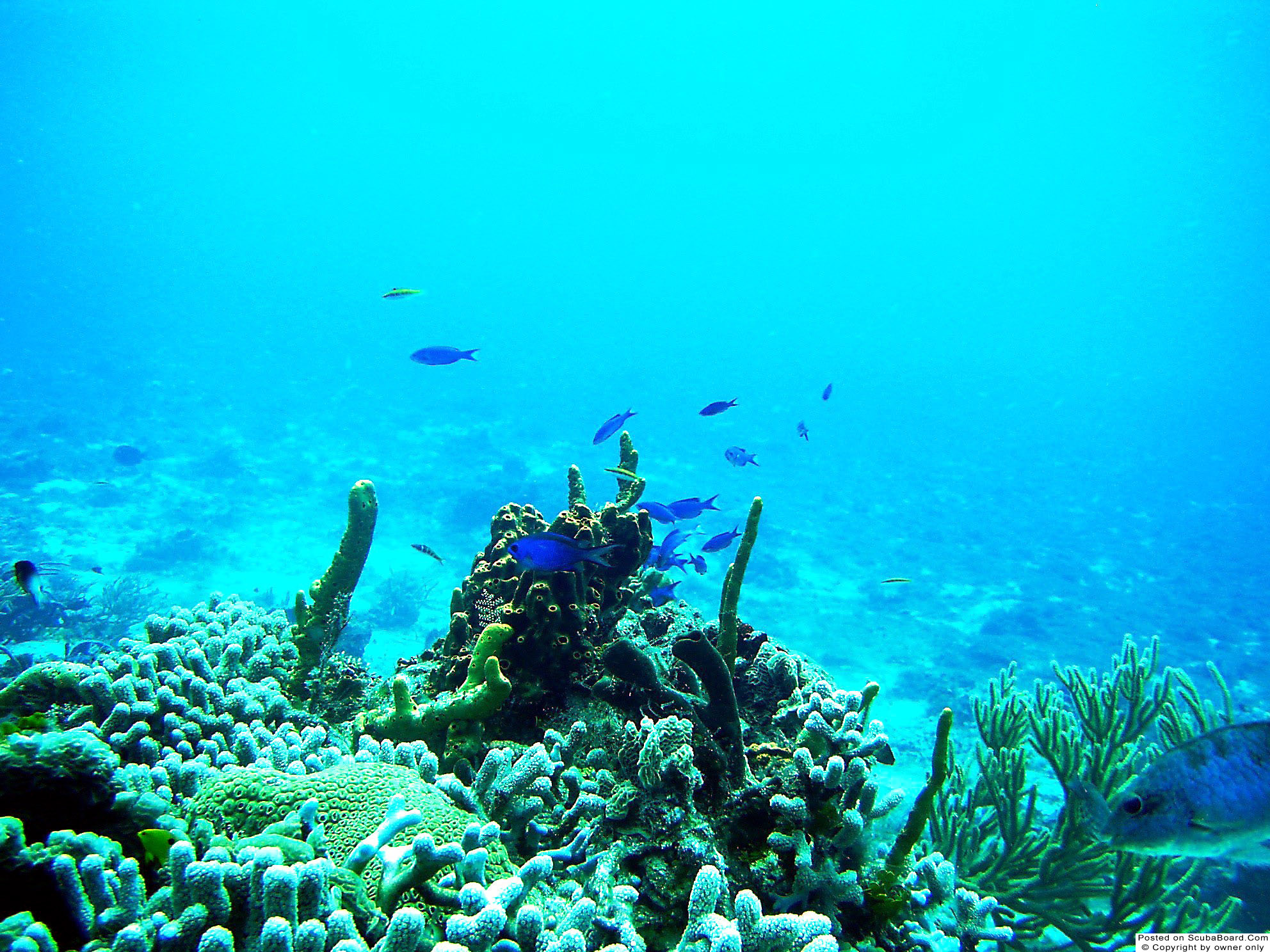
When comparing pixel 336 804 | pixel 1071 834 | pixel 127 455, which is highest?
pixel 127 455

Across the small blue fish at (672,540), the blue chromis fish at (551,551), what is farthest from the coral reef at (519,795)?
the small blue fish at (672,540)

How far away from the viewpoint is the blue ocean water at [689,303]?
21.4 m

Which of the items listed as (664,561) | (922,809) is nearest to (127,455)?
(664,561)

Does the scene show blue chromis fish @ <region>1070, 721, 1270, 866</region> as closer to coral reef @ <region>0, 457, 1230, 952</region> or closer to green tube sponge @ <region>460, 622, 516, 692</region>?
coral reef @ <region>0, 457, 1230, 952</region>

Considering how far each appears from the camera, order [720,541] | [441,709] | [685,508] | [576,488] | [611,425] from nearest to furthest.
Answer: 1. [441,709]
2. [576,488]
3. [685,508]
4. [611,425]
5. [720,541]

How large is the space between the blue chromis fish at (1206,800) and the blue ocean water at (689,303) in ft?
32.5

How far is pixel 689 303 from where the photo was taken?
5832 inches

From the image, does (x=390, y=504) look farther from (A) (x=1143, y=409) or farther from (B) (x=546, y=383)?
(A) (x=1143, y=409)

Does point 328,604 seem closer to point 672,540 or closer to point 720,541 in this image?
point 672,540

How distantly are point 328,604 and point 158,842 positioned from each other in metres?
2.33

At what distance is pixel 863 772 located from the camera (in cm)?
252

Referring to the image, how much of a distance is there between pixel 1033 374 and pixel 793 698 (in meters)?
166

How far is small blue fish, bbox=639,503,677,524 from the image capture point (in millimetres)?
5062

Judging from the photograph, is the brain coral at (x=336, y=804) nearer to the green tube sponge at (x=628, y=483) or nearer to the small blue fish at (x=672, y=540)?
the green tube sponge at (x=628, y=483)
